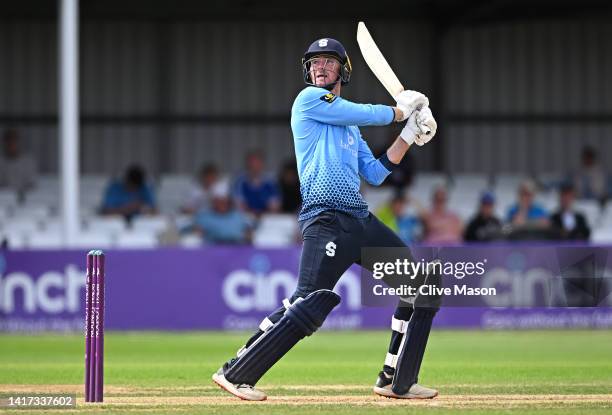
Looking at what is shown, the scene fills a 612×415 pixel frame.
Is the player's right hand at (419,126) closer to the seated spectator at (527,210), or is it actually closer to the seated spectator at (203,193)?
the seated spectator at (527,210)

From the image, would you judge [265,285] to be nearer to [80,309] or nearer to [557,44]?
[80,309]

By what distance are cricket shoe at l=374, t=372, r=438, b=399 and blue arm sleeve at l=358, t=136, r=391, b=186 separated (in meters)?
1.20

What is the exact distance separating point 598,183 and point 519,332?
19.1ft

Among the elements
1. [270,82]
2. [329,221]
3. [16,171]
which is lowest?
[329,221]

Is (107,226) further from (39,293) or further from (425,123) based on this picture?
(425,123)

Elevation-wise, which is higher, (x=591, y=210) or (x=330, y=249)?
(x=591, y=210)

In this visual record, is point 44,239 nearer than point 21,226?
Yes

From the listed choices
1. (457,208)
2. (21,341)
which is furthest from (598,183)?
(21,341)

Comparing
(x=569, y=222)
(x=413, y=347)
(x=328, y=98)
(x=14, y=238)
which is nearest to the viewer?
(x=328, y=98)

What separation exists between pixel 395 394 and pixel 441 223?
9.77 m

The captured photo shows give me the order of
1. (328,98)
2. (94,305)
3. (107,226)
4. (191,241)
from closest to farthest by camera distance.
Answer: (94,305) < (328,98) < (191,241) < (107,226)

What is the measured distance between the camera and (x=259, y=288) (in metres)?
15.6

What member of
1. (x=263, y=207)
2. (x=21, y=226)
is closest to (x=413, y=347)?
(x=21, y=226)

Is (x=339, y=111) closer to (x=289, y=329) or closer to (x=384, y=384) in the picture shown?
(x=289, y=329)
